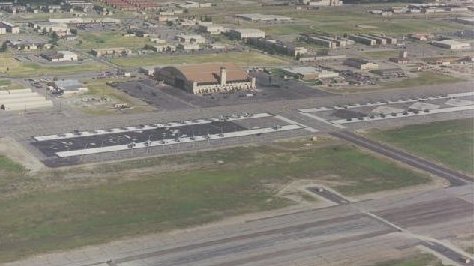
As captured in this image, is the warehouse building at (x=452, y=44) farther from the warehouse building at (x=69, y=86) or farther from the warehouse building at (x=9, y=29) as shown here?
the warehouse building at (x=9, y=29)

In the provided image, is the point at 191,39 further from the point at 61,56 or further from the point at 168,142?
the point at 168,142

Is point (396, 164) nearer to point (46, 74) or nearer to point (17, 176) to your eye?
point (17, 176)

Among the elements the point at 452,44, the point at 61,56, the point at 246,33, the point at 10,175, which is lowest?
the point at 10,175

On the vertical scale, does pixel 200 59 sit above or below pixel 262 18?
below

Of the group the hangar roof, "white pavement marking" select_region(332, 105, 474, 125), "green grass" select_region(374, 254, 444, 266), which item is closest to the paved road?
"white pavement marking" select_region(332, 105, 474, 125)

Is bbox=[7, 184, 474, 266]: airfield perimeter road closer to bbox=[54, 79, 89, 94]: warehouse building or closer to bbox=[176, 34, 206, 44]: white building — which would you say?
bbox=[54, 79, 89, 94]: warehouse building

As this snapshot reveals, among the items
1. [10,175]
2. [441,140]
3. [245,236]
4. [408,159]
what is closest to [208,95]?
[441,140]
